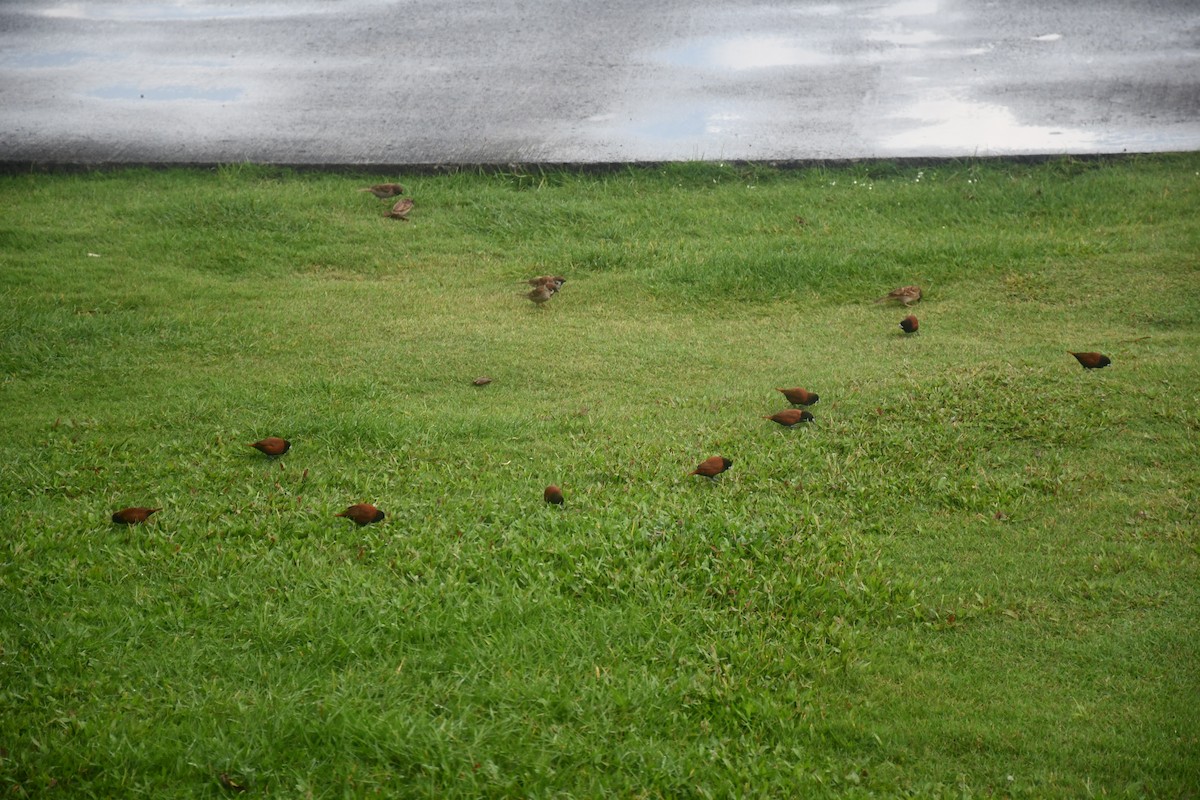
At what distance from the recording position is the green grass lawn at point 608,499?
10.1ft

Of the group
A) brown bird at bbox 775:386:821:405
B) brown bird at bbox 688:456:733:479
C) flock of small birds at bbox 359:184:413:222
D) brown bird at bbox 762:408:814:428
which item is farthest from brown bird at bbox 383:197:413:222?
brown bird at bbox 688:456:733:479

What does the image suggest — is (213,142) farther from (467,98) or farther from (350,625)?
(350,625)

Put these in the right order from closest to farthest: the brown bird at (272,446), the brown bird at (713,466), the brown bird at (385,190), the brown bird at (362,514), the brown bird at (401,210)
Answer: the brown bird at (362,514) < the brown bird at (713,466) < the brown bird at (272,446) < the brown bird at (401,210) < the brown bird at (385,190)

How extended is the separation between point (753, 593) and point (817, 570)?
28 cm

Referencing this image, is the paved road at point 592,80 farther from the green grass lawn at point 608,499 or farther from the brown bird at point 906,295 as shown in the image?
the brown bird at point 906,295

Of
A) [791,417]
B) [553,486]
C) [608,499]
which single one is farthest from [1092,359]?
[553,486]

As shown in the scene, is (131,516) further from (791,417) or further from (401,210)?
(401,210)

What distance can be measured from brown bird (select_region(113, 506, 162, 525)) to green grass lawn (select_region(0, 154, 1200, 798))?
66 millimetres

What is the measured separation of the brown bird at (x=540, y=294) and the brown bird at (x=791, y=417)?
225 cm

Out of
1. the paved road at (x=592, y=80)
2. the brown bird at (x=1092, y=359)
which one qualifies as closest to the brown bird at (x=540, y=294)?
the paved road at (x=592, y=80)

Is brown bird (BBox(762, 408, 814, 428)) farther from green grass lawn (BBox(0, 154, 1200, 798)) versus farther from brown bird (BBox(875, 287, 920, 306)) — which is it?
brown bird (BBox(875, 287, 920, 306))

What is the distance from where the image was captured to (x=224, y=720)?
3113 mm

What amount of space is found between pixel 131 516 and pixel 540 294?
10.6ft

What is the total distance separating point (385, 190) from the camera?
27.2ft
